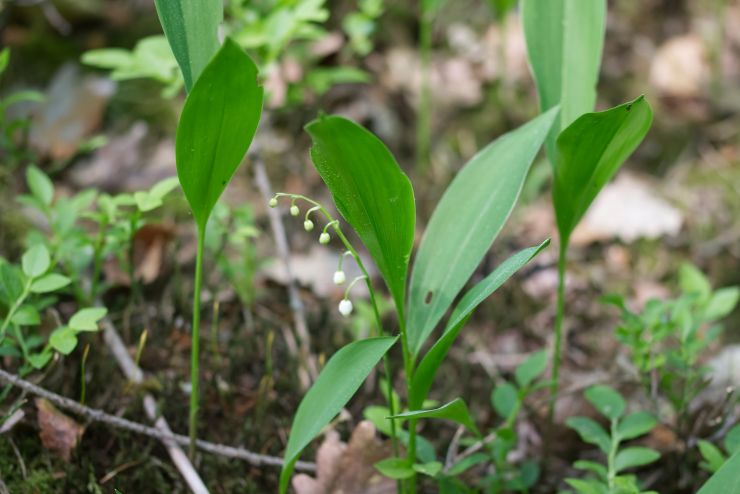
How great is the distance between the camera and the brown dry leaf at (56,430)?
141 centimetres

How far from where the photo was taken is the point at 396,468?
128 cm

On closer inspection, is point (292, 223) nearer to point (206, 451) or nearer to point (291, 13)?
point (291, 13)

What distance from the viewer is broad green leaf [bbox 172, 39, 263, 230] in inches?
39.4

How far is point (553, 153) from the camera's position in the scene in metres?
1.46

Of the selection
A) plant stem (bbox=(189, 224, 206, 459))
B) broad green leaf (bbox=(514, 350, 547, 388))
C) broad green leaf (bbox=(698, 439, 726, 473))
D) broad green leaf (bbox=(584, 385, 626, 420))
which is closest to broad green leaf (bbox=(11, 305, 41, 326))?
plant stem (bbox=(189, 224, 206, 459))

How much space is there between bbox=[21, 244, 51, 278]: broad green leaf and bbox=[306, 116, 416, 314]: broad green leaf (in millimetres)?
609

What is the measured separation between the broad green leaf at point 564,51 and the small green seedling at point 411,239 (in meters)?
0.15

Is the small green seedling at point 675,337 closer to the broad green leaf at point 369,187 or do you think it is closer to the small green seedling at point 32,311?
the broad green leaf at point 369,187

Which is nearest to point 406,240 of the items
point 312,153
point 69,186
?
point 312,153

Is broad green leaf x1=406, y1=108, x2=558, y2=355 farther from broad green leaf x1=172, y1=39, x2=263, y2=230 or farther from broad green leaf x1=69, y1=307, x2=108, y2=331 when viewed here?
broad green leaf x1=69, y1=307, x2=108, y2=331

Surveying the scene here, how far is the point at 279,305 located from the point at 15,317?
860 millimetres

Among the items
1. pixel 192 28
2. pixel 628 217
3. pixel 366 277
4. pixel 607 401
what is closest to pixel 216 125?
pixel 192 28

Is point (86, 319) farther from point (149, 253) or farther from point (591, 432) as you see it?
point (591, 432)

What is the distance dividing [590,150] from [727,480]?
545mm
